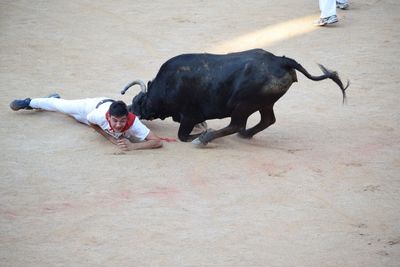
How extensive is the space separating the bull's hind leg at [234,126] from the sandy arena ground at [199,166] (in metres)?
0.15

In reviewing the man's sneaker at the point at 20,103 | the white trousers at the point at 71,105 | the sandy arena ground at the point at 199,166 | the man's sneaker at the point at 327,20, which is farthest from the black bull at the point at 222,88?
the man's sneaker at the point at 327,20

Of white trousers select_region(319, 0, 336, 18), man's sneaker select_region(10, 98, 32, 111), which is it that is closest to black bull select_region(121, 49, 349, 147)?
man's sneaker select_region(10, 98, 32, 111)

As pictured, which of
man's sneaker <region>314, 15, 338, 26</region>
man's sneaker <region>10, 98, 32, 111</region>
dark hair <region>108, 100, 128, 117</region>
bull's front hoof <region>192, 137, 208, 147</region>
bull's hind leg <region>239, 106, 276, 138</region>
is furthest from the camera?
man's sneaker <region>314, 15, 338, 26</region>

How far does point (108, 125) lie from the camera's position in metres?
7.32

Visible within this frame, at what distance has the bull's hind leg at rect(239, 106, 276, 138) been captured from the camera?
25.1 feet

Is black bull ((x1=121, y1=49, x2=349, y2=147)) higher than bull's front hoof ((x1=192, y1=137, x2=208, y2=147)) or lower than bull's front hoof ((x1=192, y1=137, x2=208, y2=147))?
higher

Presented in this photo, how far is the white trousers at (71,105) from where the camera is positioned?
777 centimetres

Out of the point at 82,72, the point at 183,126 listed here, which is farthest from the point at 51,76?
the point at 183,126

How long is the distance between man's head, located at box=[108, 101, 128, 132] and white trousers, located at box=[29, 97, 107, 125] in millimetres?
622

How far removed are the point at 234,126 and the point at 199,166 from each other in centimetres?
63

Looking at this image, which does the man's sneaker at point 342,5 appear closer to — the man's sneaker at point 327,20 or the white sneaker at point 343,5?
the white sneaker at point 343,5

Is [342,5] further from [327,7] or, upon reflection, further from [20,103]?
[20,103]

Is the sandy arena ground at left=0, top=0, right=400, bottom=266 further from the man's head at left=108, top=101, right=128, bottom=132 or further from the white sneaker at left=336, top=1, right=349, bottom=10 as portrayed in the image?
the white sneaker at left=336, top=1, right=349, bottom=10

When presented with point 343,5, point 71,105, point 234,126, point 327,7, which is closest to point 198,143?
point 234,126
